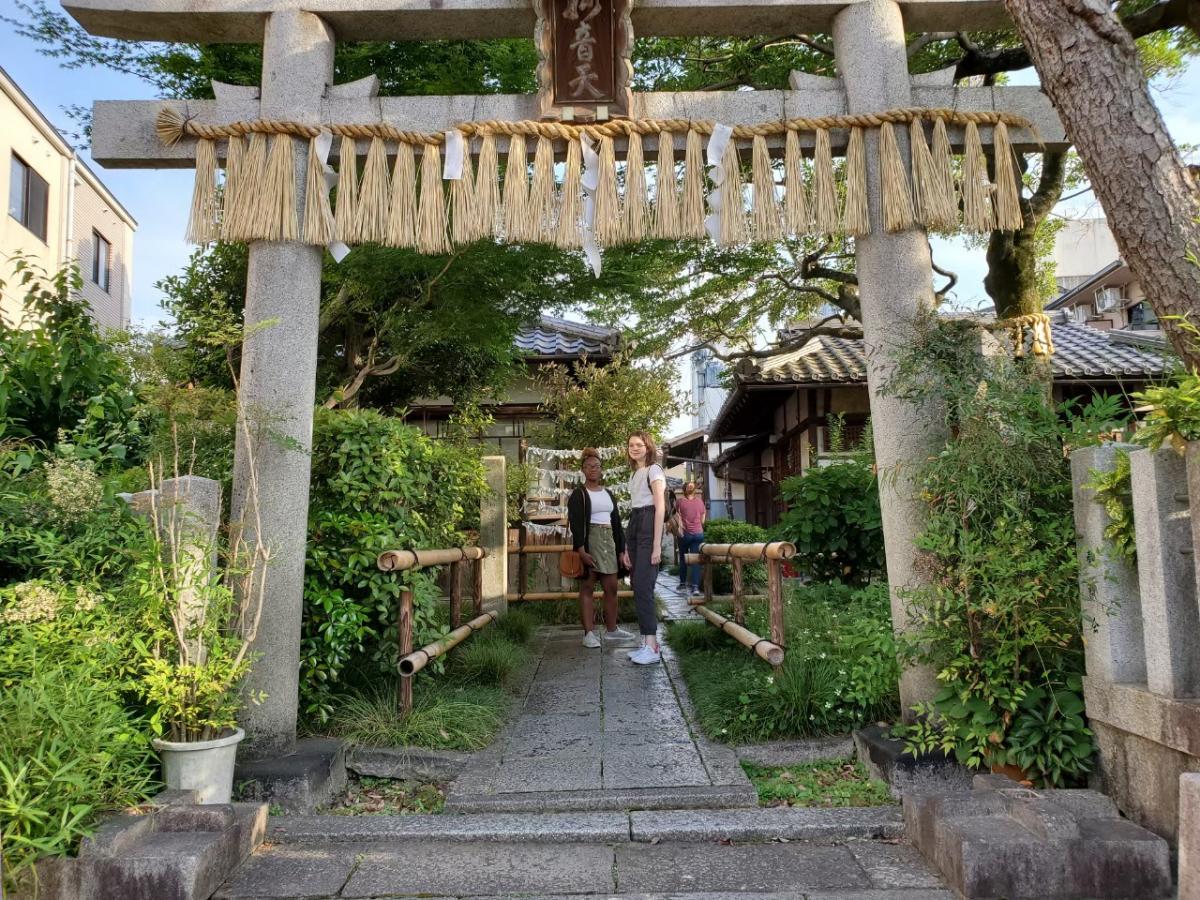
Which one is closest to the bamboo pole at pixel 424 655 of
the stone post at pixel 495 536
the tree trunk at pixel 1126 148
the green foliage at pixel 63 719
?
the green foliage at pixel 63 719

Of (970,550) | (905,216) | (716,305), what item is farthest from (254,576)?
(716,305)

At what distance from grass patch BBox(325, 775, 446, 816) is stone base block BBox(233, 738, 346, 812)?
0.34 ft

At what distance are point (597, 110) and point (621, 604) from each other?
20.9ft

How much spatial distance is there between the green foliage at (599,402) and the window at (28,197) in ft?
34.5

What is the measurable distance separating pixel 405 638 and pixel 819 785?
2441 millimetres

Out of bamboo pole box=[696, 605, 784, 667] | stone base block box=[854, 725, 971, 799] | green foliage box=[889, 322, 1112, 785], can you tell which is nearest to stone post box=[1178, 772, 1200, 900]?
green foliage box=[889, 322, 1112, 785]

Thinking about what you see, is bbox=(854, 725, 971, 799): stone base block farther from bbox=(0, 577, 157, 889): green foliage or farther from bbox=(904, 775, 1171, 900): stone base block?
bbox=(0, 577, 157, 889): green foliage

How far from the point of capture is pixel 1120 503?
11.6 ft

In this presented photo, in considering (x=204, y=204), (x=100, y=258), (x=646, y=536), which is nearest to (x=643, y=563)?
(x=646, y=536)

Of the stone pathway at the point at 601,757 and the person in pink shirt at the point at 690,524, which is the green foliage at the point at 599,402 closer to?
the person in pink shirt at the point at 690,524

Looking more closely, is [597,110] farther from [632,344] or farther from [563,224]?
[632,344]

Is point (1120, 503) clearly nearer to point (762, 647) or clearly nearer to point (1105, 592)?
point (1105, 592)

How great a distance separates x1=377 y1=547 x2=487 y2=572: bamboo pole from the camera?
4707 millimetres

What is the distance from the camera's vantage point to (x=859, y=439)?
12500 mm
